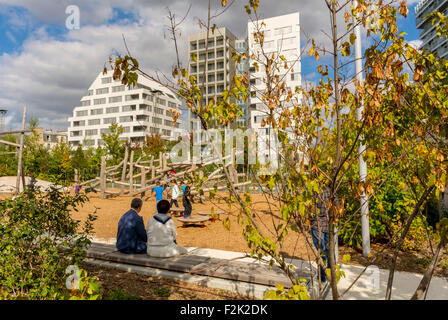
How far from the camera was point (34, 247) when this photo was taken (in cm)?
411

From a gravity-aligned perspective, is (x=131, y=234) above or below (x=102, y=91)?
below

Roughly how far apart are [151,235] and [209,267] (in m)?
1.94

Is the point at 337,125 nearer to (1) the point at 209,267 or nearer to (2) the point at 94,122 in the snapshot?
(1) the point at 209,267

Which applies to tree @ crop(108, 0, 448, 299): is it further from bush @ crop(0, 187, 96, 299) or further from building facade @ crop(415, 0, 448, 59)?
building facade @ crop(415, 0, 448, 59)

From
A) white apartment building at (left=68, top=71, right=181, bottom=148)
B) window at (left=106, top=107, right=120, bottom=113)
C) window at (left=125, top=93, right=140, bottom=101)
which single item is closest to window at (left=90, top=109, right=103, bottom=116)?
white apartment building at (left=68, top=71, right=181, bottom=148)

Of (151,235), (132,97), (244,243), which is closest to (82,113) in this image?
(132,97)

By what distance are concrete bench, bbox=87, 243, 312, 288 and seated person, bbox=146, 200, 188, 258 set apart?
136 mm

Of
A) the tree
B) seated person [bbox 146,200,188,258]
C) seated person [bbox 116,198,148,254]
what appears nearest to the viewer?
the tree

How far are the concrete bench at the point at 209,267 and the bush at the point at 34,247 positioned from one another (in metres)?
1.16

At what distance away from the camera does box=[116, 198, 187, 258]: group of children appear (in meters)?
5.44

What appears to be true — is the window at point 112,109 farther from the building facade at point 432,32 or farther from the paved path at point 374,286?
the paved path at point 374,286

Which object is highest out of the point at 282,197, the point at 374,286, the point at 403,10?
the point at 403,10
